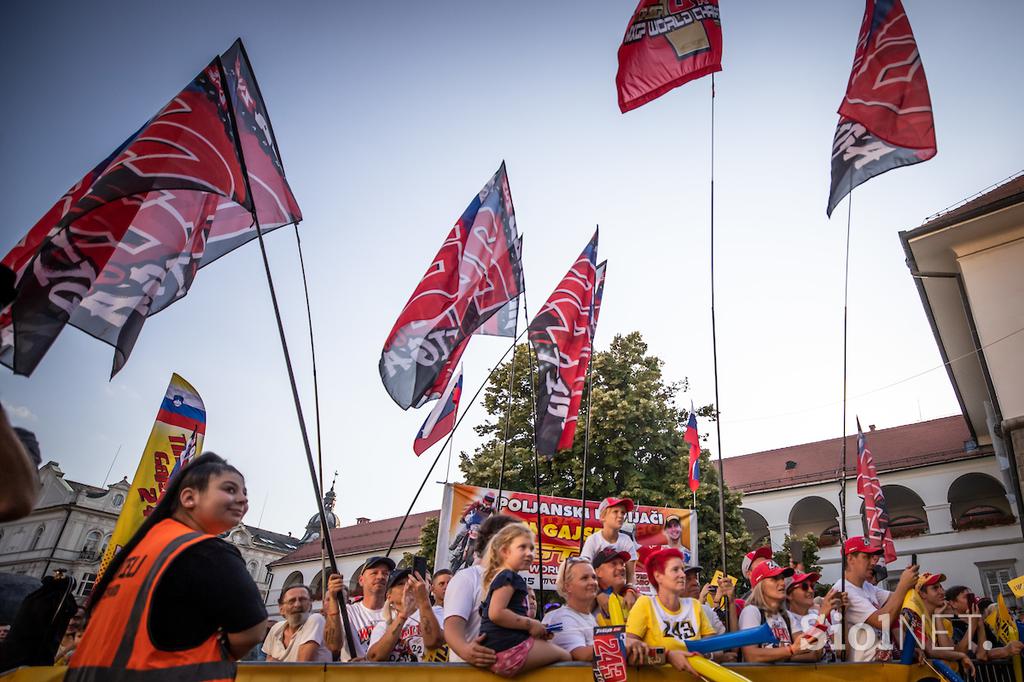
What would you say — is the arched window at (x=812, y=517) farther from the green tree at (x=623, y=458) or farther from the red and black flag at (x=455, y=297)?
the red and black flag at (x=455, y=297)

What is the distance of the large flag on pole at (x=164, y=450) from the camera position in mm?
7402

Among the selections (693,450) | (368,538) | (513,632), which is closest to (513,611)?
(513,632)

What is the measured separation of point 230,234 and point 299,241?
2.00 ft

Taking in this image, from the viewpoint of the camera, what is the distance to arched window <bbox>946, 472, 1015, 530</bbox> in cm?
2406

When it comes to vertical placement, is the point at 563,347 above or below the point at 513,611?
above

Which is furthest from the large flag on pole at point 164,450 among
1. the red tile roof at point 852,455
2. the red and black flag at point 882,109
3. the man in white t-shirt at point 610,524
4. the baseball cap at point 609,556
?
the red tile roof at point 852,455

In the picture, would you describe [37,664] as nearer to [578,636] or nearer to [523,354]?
[578,636]

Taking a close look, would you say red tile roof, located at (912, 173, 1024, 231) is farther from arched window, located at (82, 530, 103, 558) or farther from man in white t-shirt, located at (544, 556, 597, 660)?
arched window, located at (82, 530, 103, 558)

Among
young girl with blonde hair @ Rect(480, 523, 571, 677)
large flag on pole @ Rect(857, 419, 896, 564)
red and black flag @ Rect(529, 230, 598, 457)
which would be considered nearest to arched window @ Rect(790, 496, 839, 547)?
large flag on pole @ Rect(857, 419, 896, 564)

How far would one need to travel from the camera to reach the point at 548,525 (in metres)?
11.4

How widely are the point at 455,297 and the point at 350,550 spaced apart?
3811 cm

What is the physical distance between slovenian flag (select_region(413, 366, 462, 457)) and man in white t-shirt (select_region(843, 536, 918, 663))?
514cm

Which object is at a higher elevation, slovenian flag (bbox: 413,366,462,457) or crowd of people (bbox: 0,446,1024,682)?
slovenian flag (bbox: 413,366,462,457)

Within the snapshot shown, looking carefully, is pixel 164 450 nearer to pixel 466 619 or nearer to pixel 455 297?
pixel 455 297
